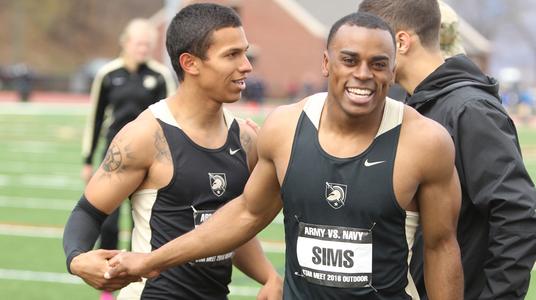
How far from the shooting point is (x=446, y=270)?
12.5ft

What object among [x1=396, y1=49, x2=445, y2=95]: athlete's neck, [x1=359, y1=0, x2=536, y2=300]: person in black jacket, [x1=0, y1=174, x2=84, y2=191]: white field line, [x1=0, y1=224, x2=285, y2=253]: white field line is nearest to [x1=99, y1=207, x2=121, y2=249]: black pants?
[x1=0, y1=224, x2=285, y2=253]: white field line

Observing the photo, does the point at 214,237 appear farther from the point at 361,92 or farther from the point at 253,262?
the point at 361,92

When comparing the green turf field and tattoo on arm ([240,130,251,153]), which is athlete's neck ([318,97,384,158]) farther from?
the green turf field

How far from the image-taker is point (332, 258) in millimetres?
3781

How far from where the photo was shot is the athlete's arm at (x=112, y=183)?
15.1 feet

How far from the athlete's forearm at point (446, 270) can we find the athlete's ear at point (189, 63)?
158 cm

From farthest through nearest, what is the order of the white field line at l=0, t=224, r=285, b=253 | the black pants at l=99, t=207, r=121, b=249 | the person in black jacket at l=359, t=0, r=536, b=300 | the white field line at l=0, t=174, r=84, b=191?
the white field line at l=0, t=174, r=84, b=191
the white field line at l=0, t=224, r=285, b=253
the black pants at l=99, t=207, r=121, b=249
the person in black jacket at l=359, t=0, r=536, b=300

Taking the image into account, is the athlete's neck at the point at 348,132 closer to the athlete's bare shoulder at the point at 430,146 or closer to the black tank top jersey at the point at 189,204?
the athlete's bare shoulder at the point at 430,146

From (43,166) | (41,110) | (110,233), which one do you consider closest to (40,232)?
(110,233)

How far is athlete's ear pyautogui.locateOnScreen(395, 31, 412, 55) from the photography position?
177 inches

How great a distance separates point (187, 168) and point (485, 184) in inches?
53.5

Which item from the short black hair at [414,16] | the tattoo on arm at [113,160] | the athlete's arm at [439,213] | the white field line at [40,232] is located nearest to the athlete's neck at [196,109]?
the tattoo on arm at [113,160]

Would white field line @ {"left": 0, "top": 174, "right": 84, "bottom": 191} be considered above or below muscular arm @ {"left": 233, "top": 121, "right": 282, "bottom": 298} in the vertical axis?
below

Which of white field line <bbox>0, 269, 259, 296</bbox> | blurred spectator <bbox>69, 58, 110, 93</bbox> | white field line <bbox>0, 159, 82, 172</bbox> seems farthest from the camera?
blurred spectator <bbox>69, 58, 110, 93</bbox>
